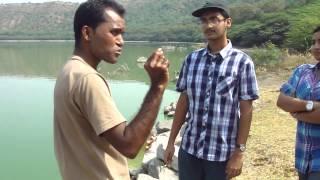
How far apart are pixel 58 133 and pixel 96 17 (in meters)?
0.42

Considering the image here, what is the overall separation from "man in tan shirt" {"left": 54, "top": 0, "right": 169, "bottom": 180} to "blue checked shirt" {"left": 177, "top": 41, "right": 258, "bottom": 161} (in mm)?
1035

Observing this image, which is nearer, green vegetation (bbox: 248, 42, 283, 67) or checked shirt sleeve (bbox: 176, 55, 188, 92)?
checked shirt sleeve (bbox: 176, 55, 188, 92)

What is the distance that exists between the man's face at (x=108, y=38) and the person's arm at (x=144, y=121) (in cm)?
16

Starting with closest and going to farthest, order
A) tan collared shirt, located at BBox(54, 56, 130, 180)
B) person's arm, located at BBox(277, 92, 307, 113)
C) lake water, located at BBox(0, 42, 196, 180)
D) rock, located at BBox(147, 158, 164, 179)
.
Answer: tan collared shirt, located at BBox(54, 56, 130, 180) → person's arm, located at BBox(277, 92, 307, 113) → rock, located at BBox(147, 158, 164, 179) → lake water, located at BBox(0, 42, 196, 180)

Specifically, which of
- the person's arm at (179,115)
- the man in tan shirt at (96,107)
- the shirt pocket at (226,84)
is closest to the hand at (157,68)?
the man in tan shirt at (96,107)

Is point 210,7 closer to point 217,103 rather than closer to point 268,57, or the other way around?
point 217,103

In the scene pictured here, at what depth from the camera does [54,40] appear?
3100 inches

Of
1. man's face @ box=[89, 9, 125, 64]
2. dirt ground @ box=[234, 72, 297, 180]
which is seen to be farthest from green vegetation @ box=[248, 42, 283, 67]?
man's face @ box=[89, 9, 125, 64]

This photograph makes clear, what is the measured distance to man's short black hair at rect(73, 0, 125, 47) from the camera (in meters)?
1.49

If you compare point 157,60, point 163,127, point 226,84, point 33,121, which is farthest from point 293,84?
point 33,121

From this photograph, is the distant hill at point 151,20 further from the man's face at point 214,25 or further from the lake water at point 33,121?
the man's face at point 214,25

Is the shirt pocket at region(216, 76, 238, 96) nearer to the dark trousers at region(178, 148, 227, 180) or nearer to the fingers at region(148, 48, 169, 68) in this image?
the dark trousers at region(178, 148, 227, 180)

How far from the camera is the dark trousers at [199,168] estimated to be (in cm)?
251

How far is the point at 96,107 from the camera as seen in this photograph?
1.36 metres
